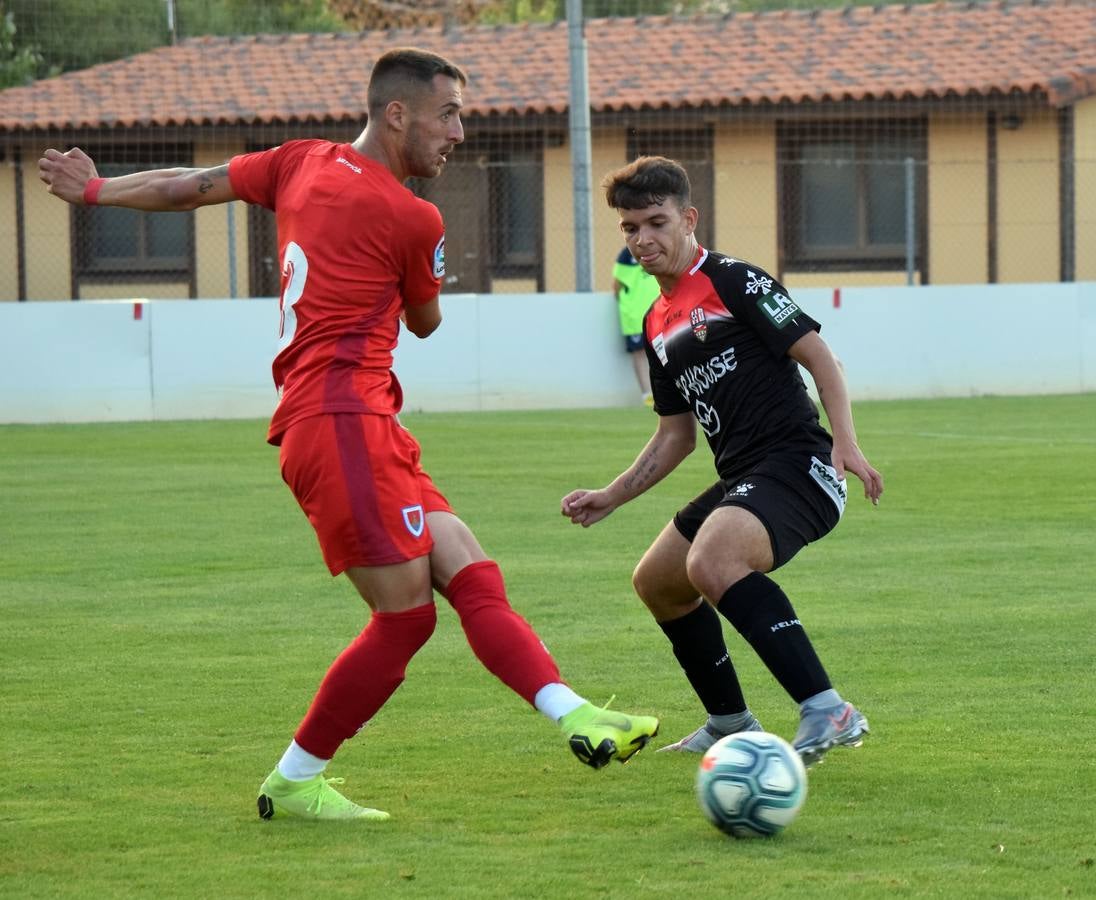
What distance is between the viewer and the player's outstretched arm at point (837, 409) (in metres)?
5.43

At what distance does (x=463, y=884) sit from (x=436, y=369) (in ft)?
50.5

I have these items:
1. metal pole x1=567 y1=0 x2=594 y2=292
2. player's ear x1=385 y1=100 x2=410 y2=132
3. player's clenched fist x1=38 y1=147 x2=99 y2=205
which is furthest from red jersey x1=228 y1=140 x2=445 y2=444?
metal pole x1=567 y1=0 x2=594 y2=292

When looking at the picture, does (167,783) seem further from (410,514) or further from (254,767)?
(410,514)

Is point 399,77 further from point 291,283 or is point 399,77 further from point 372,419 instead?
point 372,419

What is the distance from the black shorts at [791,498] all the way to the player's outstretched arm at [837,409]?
89 mm

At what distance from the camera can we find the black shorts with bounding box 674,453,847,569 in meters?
5.57

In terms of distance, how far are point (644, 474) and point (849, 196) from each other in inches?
821

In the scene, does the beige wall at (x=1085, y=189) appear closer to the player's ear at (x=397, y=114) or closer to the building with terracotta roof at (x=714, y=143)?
the building with terracotta roof at (x=714, y=143)

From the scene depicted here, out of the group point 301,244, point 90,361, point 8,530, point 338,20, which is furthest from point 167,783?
point 338,20

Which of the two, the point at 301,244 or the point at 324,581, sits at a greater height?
the point at 301,244

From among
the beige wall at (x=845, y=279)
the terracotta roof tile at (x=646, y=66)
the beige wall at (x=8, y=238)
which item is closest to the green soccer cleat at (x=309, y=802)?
the beige wall at (x=845, y=279)

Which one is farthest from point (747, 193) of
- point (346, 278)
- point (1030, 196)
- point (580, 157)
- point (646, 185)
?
point (346, 278)

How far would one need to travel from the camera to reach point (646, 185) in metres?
5.70

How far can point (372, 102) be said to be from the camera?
5086 mm
